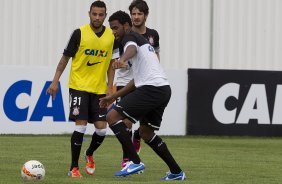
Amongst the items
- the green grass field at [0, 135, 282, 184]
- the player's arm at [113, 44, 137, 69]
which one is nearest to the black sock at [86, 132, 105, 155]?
the green grass field at [0, 135, 282, 184]

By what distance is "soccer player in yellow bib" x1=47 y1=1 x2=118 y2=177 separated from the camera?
1077 centimetres

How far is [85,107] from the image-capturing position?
35.4 feet

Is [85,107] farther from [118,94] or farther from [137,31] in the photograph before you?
[137,31]

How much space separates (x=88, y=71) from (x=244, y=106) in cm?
883

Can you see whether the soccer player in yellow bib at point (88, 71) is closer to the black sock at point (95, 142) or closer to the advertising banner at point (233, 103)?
the black sock at point (95, 142)

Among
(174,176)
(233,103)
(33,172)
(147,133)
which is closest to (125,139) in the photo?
(147,133)

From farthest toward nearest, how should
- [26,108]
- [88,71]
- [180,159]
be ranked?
[26,108], [180,159], [88,71]

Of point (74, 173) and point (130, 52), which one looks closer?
point (130, 52)

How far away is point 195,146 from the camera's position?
54.1 ft

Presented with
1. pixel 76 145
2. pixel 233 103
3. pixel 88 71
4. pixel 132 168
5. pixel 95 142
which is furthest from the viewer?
pixel 233 103

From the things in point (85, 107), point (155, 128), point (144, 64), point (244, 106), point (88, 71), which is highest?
point (144, 64)

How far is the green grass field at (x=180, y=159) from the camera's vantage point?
1050 centimetres

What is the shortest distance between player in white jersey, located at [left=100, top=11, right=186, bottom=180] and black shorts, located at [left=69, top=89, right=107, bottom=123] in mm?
543

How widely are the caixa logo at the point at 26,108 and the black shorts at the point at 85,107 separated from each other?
7190 millimetres
